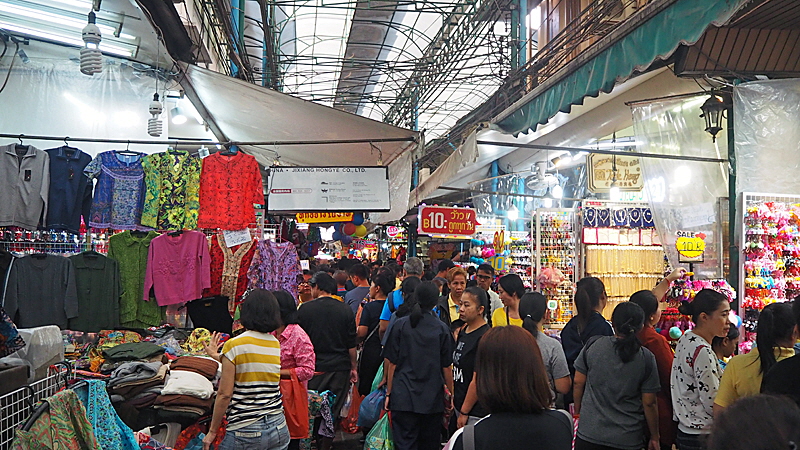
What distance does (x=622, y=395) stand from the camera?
362 centimetres

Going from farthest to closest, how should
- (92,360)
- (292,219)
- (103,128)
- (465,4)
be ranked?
(292,219) → (465,4) → (103,128) → (92,360)

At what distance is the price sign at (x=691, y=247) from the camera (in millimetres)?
6195

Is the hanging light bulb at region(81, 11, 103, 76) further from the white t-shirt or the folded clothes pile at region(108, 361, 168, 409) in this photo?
the white t-shirt

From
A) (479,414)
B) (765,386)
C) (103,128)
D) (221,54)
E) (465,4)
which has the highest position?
(465,4)

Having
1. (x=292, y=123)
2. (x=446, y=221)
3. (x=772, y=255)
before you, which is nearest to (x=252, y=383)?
(x=292, y=123)

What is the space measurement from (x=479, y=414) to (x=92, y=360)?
294cm

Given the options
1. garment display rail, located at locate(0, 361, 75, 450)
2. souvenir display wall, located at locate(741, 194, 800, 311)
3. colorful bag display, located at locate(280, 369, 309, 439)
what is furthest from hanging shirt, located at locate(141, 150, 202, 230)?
souvenir display wall, located at locate(741, 194, 800, 311)

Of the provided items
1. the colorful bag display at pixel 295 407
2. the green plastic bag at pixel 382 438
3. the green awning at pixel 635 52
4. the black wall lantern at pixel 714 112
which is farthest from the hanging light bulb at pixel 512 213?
the colorful bag display at pixel 295 407

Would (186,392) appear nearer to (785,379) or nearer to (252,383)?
(252,383)

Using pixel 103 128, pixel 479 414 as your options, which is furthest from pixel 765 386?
pixel 103 128

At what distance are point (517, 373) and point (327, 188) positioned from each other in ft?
13.7

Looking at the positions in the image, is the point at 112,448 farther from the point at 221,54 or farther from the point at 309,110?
the point at 221,54

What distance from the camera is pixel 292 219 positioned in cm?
1402

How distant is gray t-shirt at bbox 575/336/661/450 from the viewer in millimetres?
3611
